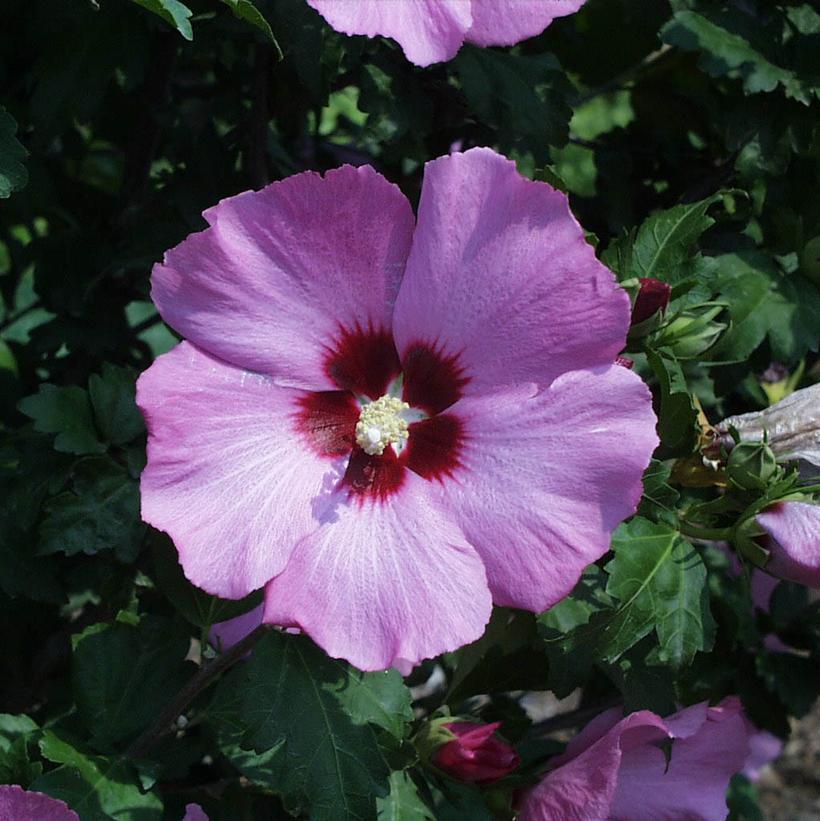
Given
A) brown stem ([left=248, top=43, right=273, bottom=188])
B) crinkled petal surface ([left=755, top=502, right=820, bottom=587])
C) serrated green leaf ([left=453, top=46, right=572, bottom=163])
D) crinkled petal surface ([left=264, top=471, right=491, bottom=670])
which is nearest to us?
crinkled petal surface ([left=264, top=471, right=491, bottom=670])

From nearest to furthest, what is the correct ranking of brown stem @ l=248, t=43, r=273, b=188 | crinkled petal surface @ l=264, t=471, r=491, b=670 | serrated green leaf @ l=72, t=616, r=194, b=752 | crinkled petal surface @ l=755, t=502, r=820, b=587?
crinkled petal surface @ l=264, t=471, r=491, b=670 → crinkled petal surface @ l=755, t=502, r=820, b=587 → serrated green leaf @ l=72, t=616, r=194, b=752 → brown stem @ l=248, t=43, r=273, b=188

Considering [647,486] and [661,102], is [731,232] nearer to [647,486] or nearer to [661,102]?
[661,102]

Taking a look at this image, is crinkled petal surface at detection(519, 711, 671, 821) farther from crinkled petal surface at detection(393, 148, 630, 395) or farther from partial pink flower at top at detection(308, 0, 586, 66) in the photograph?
partial pink flower at top at detection(308, 0, 586, 66)

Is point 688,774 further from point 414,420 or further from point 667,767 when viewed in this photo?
point 414,420

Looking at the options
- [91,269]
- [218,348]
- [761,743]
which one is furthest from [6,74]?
[761,743]

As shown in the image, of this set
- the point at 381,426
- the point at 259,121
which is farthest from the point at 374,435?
the point at 259,121

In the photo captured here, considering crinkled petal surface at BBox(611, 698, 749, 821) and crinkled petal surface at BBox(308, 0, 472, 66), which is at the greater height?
crinkled petal surface at BBox(308, 0, 472, 66)

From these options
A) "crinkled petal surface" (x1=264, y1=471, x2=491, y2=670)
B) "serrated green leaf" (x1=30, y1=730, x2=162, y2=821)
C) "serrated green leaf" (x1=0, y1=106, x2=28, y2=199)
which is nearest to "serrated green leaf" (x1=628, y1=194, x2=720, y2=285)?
"crinkled petal surface" (x1=264, y1=471, x2=491, y2=670)

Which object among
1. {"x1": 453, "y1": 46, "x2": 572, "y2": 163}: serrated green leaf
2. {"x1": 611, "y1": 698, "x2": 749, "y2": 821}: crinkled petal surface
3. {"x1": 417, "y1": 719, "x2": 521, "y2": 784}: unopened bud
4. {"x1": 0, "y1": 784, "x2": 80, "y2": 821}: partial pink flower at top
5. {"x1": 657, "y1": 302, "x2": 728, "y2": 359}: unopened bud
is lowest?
{"x1": 611, "y1": 698, "x2": 749, "y2": 821}: crinkled petal surface
